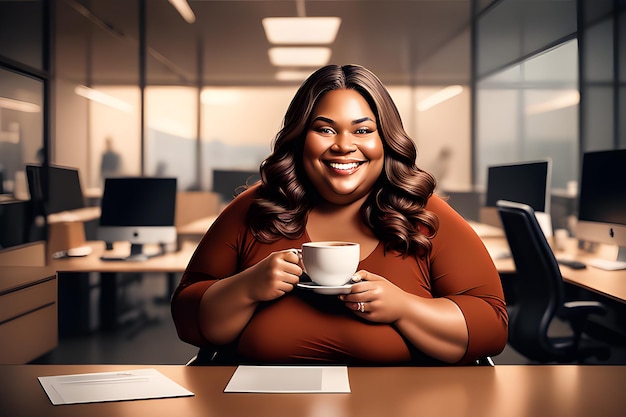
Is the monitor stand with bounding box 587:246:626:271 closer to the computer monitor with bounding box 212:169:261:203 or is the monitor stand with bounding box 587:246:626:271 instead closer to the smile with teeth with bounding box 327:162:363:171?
the smile with teeth with bounding box 327:162:363:171

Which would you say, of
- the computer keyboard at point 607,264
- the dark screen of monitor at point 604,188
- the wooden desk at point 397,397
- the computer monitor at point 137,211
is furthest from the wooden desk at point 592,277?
the computer monitor at point 137,211

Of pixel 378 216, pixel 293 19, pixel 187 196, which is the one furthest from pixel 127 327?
pixel 378 216

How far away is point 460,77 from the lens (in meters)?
5.77

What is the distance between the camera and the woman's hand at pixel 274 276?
1.09m

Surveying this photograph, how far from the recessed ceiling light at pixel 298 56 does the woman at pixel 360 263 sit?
479 cm

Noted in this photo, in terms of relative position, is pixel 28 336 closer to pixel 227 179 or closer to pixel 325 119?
pixel 227 179

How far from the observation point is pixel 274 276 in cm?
109

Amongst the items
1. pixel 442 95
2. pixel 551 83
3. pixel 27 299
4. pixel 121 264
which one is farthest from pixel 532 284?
pixel 442 95

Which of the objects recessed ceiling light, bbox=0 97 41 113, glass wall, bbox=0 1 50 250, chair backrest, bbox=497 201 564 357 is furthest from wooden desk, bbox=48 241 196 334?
chair backrest, bbox=497 201 564 357

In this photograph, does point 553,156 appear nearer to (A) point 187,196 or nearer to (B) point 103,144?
(A) point 187,196

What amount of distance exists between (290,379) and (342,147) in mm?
505

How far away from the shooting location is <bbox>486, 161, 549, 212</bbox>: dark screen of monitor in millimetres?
3318

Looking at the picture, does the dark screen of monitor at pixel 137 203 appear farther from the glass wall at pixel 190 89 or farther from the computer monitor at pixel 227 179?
the glass wall at pixel 190 89

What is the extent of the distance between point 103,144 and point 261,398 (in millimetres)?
5278
